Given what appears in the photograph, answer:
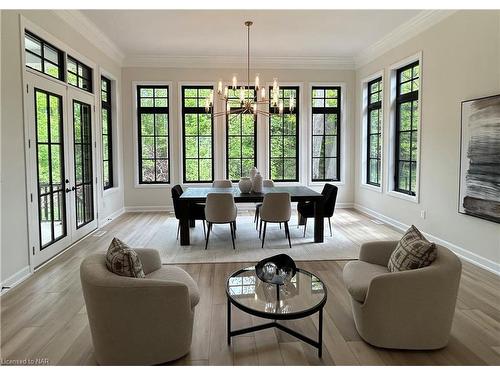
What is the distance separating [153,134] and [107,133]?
0.99 metres

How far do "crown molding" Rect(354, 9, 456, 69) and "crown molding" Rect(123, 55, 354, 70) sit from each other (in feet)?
1.75

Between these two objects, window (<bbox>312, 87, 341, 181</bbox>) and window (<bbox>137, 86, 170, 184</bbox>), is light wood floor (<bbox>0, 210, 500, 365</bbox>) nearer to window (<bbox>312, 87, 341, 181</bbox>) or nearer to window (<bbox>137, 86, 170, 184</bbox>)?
window (<bbox>137, 86, 170, 184</bbox>)

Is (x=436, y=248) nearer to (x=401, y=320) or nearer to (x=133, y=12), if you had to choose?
(x=401, y=320)

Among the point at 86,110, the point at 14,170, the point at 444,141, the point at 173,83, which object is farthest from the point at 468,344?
Answer: the point at 173,83

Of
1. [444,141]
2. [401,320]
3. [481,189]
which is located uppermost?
[444,141]

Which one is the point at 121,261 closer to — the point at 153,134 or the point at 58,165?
the point at 58,165

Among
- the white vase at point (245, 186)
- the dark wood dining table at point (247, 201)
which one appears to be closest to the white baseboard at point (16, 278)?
the dark wood dining table at point (247, 201)

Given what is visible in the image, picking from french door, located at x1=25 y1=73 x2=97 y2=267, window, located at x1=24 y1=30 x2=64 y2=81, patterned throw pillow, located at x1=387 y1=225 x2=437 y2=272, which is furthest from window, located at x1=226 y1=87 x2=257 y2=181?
patterned throw pillow, located at x1=387 y1=225 x2=437 y2=272

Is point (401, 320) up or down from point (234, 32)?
down

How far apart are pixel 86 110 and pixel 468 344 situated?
18.9 ft

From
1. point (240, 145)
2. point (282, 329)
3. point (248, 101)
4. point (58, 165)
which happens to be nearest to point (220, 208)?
point (248, 101)

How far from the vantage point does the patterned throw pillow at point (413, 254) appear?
2.56 m

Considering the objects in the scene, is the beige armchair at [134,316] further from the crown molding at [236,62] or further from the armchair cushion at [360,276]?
the crown molding at [236,62]

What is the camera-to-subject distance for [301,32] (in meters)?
6.22
